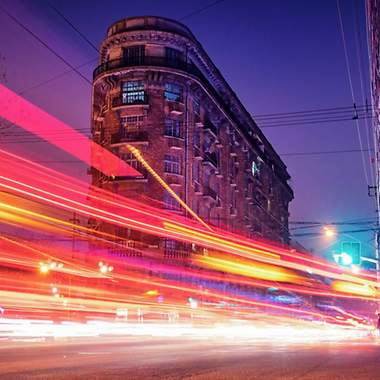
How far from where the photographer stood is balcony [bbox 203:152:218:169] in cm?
5736

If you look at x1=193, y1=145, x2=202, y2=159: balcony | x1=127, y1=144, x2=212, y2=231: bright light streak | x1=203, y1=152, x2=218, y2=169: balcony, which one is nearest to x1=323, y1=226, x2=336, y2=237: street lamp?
x1=127, y1=144, x2=212, y2=231: bright light streak

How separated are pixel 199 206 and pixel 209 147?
6762 mm

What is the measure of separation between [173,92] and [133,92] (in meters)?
3.44

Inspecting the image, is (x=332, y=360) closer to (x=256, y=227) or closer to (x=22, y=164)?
(x=22, y=164)

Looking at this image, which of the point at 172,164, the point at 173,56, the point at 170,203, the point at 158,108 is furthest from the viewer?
the point at 173,56

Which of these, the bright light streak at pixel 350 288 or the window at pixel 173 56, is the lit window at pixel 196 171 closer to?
the window at pixel 173 56

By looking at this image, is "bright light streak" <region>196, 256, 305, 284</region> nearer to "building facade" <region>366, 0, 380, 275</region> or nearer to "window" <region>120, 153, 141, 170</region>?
"window" <region>120, 153, 141, 170</region>

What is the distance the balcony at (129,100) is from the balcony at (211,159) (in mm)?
8723

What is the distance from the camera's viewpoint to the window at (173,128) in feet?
172

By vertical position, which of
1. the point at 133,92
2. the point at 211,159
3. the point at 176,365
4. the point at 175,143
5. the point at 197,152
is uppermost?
the point at 133,92

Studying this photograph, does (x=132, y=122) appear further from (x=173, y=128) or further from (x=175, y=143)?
(x=175, y=143)

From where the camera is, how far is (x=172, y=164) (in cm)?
5225

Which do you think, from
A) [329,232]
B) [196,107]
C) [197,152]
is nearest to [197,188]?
[197,152]

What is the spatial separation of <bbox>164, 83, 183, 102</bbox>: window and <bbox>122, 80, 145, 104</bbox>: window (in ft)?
6.86
